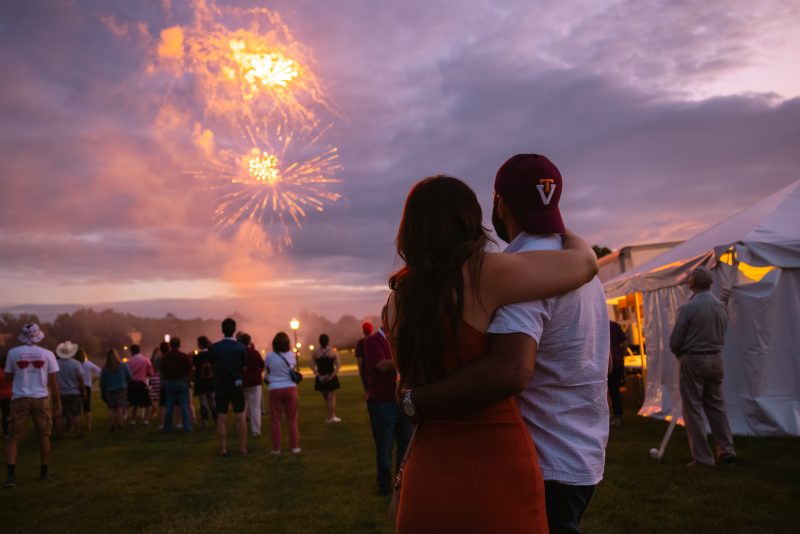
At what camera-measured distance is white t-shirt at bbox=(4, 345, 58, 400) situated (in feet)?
28.7

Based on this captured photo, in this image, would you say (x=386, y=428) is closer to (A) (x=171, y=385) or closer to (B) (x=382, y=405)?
(B) (x=382, y=405)

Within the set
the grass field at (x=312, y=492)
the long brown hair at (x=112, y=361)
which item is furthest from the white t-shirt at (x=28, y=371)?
the long brown hair at (x=112, y=361)

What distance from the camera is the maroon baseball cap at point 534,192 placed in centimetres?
199

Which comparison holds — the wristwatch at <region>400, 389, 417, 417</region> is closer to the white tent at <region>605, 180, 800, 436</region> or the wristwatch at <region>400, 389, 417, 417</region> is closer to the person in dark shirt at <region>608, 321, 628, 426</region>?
the white tent at <region>605, 180, 800, 436</region>

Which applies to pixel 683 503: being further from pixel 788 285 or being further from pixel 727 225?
pixel 727 225

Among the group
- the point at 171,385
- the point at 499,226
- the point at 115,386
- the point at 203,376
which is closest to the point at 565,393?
the point at 499,226

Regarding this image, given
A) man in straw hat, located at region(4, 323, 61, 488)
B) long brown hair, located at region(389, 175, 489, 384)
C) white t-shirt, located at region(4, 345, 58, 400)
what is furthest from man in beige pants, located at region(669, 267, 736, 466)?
white t-shirt, located at region(4, 345, 58, 400)

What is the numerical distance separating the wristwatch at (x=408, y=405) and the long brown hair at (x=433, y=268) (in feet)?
0.15

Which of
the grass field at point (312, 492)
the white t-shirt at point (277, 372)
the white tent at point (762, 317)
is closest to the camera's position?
the grass field at point (312, 492)

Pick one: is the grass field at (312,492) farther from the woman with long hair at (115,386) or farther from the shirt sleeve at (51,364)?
the woman with long hair at (115,386)

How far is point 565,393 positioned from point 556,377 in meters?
0.06

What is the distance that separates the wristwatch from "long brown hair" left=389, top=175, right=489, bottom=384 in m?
0.05

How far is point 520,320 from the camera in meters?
1.81

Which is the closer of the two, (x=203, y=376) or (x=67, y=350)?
(x=203, y=376)
